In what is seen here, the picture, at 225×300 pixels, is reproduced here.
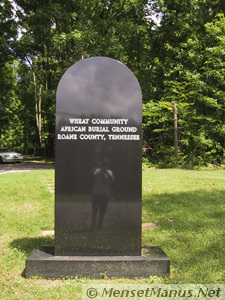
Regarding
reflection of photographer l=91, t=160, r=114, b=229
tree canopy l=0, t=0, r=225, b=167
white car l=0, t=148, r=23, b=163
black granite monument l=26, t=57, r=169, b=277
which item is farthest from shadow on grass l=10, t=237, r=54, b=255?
white car l=0, t=148, r=23, b=163

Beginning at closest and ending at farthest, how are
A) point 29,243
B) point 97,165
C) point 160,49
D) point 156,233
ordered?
point 97,165
point 29,243
point 156,233
point 160,49

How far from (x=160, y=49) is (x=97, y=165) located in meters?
20.1

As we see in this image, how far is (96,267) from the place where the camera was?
3.56 m

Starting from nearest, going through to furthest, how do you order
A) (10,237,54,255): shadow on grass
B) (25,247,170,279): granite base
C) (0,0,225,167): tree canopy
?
(25,247,170,279): granite base
(10,237,54,255): shadow on grass
(0,0,225,167): tree canopy

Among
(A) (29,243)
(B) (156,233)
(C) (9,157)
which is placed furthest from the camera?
(C) (9,157)

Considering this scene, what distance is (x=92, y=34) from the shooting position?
15.7m

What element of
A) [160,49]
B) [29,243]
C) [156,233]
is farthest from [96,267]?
[160,49]

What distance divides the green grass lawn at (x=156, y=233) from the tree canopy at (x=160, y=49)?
895cm

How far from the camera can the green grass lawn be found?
3352 millimetres

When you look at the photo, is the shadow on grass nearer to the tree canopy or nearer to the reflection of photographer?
the reflection of photographer

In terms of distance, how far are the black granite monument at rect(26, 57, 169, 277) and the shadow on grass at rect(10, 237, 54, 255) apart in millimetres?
654

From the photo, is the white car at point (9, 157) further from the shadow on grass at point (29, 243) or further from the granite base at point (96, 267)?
the granite base at point (96, 267)

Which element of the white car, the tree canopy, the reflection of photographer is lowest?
the white car

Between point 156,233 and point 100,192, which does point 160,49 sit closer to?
point 156,233
